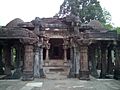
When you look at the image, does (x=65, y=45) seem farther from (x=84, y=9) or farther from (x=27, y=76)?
(x=84, y=9)

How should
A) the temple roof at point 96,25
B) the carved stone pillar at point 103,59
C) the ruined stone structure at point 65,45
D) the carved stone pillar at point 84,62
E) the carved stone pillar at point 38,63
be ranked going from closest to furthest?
the ruined stone structure at point 65,45, the carved stone pillar at point 84,62, the carved stone pillar at point 38,63, the carved stone pillar at point 103,59, the temple roof at point 96,25

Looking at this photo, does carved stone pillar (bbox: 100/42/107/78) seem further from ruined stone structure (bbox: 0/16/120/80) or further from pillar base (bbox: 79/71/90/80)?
pillar base (bbox: 79/71/90/80)

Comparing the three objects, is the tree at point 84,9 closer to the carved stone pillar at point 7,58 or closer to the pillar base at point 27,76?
the carved stone pillar at point 7,58

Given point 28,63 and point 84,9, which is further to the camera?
point 84,9

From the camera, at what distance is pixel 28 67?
17.5 meters

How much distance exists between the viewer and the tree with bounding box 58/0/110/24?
4312cm

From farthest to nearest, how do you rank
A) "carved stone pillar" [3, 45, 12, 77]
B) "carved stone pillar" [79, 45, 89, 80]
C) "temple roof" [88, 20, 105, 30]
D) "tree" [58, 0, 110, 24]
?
"tree" [58, 0, 110, 24]
"temple roof" [88, 20, 105, 30]
"carved stone pillar" [3, 45, 12, 77]
"carved stone pillar" [79, 45, 89, 80]

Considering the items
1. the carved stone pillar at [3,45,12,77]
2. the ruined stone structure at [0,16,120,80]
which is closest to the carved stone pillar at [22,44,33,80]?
the ruined stone structure at [0,16,120,80]

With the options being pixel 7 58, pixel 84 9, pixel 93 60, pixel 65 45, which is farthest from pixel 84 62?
pixel 84 9

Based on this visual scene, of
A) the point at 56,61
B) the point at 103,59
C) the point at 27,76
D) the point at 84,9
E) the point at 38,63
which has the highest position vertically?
the point at 84,9

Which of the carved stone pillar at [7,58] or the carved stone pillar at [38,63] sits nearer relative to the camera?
the carved stone pillar at [38,63]

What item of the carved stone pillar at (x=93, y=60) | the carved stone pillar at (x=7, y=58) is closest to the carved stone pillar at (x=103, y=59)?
the carved stone pillar at (x=93, y=60)

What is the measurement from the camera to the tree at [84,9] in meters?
43.1

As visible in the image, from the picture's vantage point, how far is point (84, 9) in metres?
43.6
